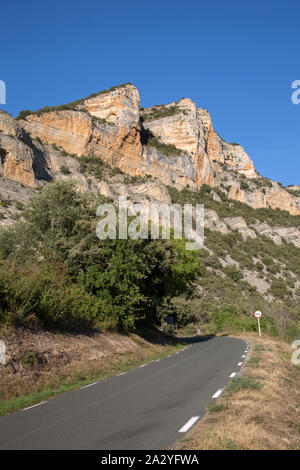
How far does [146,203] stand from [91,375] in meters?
58.7

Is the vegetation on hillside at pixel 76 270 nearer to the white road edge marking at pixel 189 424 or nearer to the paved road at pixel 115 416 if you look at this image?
the paved road at pixel 115 416

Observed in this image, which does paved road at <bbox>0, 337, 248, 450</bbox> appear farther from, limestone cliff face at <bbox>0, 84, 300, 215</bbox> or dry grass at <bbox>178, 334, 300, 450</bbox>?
limestone cliff face at <bbox>0, 84, 300, 215</bbox>

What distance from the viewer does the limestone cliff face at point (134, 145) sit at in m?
58.2

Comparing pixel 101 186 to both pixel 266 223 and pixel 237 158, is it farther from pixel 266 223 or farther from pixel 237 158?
pixel 237 158

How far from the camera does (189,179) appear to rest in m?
99.3

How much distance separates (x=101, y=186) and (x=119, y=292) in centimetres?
4947

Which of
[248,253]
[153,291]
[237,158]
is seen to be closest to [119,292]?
[153,291]

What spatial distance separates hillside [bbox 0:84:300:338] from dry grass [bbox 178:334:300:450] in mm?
7637

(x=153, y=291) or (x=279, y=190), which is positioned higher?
(x=279, y=190)

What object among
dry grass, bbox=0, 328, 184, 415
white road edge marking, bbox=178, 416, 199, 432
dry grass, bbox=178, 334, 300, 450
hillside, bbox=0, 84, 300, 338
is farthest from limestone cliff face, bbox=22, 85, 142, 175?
white road edge marking, bbox=178, 416, 199, 432

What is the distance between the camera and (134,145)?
88.4m

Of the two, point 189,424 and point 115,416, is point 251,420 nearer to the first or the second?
point 189,424

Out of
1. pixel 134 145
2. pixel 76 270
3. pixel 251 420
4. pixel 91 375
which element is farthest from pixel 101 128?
pixel 251 420

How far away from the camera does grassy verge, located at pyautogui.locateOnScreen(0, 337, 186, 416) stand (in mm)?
8875
